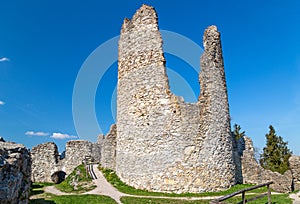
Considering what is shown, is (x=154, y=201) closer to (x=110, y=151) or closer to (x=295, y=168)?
(x=110, y=151)

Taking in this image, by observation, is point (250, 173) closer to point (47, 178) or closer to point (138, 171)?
point (138, 171)

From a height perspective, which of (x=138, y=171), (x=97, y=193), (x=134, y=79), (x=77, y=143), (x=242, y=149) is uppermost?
(x=134, y=79)

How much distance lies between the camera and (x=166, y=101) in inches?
598

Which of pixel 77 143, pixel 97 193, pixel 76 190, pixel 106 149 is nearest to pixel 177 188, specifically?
pixel 97 193

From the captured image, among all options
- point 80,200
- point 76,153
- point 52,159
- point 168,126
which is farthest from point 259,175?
point 52,159

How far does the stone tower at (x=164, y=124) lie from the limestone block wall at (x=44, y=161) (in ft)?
31.3

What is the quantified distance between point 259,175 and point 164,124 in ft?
25.9

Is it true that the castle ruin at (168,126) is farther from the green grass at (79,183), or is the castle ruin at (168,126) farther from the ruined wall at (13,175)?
the ruined wall at (13,175)

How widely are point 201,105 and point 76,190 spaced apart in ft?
29.6

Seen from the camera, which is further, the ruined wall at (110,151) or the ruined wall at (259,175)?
the ruined wall at (110,151)

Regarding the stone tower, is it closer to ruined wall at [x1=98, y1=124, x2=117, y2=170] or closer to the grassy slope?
the grassy slope

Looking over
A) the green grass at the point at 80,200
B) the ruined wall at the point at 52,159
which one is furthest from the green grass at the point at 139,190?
the ruined wall at the point at 52,159

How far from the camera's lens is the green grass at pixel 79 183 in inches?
614

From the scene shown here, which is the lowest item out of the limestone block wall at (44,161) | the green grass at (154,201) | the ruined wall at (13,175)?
the green grass at (154,201)
